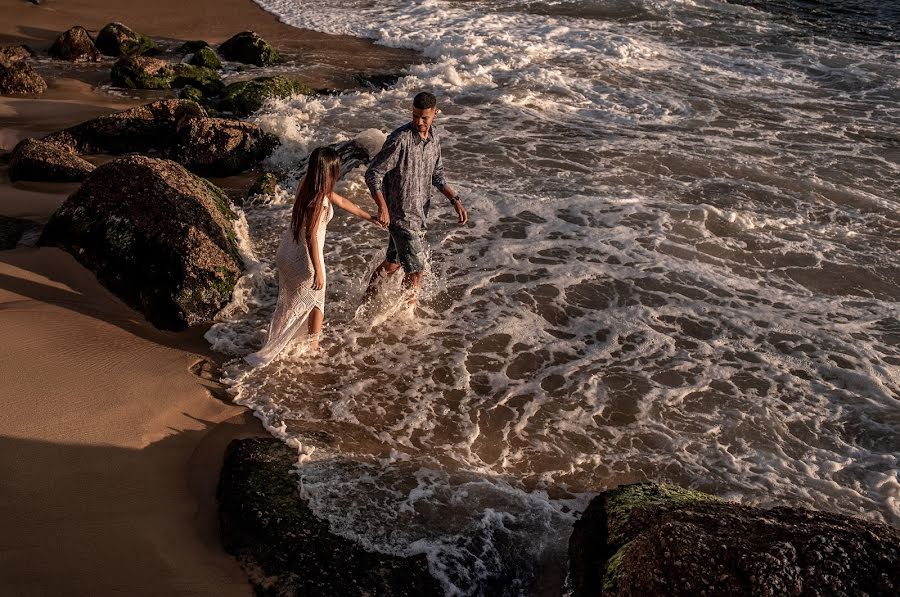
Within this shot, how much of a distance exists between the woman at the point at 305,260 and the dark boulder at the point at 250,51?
10367 millimetres

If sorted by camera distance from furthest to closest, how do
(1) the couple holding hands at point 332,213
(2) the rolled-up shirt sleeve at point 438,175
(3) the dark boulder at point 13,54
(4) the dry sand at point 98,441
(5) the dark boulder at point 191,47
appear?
(5) the dark boulder at point 191,47 < (3) the dark boulder at point 13,54 < (2) the rolled-up shirt sleeve at point 438,175 < (1) the couple holding hands at point 332,213 < (4) the dry sand at point 98,441

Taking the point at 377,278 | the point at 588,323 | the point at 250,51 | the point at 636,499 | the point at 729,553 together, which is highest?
the point at 250,51

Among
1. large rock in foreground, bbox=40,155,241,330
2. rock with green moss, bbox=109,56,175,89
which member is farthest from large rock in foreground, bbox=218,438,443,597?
rock with green moss, bbox=109,56,175,89

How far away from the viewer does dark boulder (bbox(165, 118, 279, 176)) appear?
10.5m

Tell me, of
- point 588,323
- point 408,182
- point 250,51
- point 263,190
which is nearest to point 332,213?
point 408,182

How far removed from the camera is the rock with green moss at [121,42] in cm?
1564

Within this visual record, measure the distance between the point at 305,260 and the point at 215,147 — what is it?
4.90m

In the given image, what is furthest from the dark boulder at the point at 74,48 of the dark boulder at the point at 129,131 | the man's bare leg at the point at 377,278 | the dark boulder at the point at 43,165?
the man's bare leg at the point at 377,278

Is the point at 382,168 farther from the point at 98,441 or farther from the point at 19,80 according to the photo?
the point at 19,80

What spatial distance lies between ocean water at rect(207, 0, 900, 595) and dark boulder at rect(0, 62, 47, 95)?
4.18 meters

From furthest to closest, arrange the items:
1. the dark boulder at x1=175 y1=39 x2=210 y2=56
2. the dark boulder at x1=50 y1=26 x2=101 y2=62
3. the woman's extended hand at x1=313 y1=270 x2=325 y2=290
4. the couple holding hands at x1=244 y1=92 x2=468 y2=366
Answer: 1. the dark boulder at x1=175 y1=39 x2=210 y2=56
2. the dark boulder at x1=50 y1=26 x2=101 y2=62
3. the woman's extended hand at x1=313 y1=270 x2=325 y2=290
4. the couple holding hands at x1=244 y1=92 x2=468 y2=366

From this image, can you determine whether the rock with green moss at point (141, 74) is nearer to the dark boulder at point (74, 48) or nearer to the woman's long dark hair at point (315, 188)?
the dark boulder at point (74, 48)

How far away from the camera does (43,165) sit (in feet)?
30.8

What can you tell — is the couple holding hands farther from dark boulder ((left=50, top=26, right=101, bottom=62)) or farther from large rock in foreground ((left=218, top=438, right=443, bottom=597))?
dark boulder ((left=50, top=26, right=101, bottom=62))
